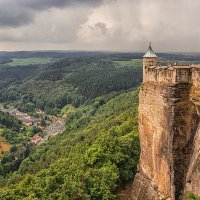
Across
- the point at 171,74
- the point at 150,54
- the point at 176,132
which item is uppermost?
the point at 150,54

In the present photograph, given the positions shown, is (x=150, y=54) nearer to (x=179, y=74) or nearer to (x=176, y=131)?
(x=179, y=74)

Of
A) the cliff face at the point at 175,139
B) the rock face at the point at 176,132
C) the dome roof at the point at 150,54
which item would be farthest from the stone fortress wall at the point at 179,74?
the dome roof at the point at 150,54

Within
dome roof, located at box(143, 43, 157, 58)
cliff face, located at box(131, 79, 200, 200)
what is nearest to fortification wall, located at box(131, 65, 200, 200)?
cliff face, located at box(131, 79, 200, 200)

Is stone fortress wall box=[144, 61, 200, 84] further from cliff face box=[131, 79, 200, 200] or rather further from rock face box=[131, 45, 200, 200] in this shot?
cliff face box=[131, 79, 200, 200]

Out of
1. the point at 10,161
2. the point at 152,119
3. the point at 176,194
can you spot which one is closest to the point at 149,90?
the point at 152,119

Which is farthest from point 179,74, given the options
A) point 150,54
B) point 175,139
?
point 150,54

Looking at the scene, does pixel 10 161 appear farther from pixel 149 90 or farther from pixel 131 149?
pixel 149 90

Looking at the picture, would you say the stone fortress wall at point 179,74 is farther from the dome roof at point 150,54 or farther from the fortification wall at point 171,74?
the dome roof at point 150,54
